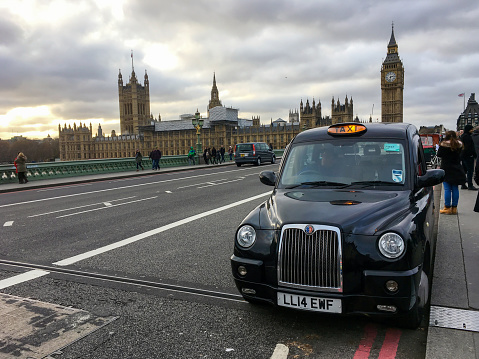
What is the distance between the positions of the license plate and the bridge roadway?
29 cm

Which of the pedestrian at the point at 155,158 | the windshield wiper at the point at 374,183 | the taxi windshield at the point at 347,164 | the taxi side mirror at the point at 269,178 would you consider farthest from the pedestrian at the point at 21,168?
the windshield wiper at the point at 374,183

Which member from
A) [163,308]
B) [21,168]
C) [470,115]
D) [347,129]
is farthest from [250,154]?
[470,115]

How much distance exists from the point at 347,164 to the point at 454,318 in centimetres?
178

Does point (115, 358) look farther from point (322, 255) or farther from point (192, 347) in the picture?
point (322, 255)

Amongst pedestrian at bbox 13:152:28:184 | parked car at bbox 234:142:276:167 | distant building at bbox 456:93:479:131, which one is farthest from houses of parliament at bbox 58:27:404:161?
pedestrian at bbox 13:152:28:184

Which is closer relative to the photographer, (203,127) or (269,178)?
(269,178)

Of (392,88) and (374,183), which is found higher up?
(392,88)

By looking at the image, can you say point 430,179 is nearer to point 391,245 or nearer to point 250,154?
point 391,245

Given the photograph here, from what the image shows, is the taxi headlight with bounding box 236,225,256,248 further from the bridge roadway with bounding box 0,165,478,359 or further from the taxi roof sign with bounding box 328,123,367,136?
the taxi roof sign with bounding box 328,123,367,136

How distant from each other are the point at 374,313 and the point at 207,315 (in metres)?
1.53

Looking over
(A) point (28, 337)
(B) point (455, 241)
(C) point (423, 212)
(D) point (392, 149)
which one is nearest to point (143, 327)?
(A) point (28, 337)

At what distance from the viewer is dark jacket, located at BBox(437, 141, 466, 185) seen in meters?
8.05

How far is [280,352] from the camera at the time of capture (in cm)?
314

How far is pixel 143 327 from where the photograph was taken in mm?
3623
